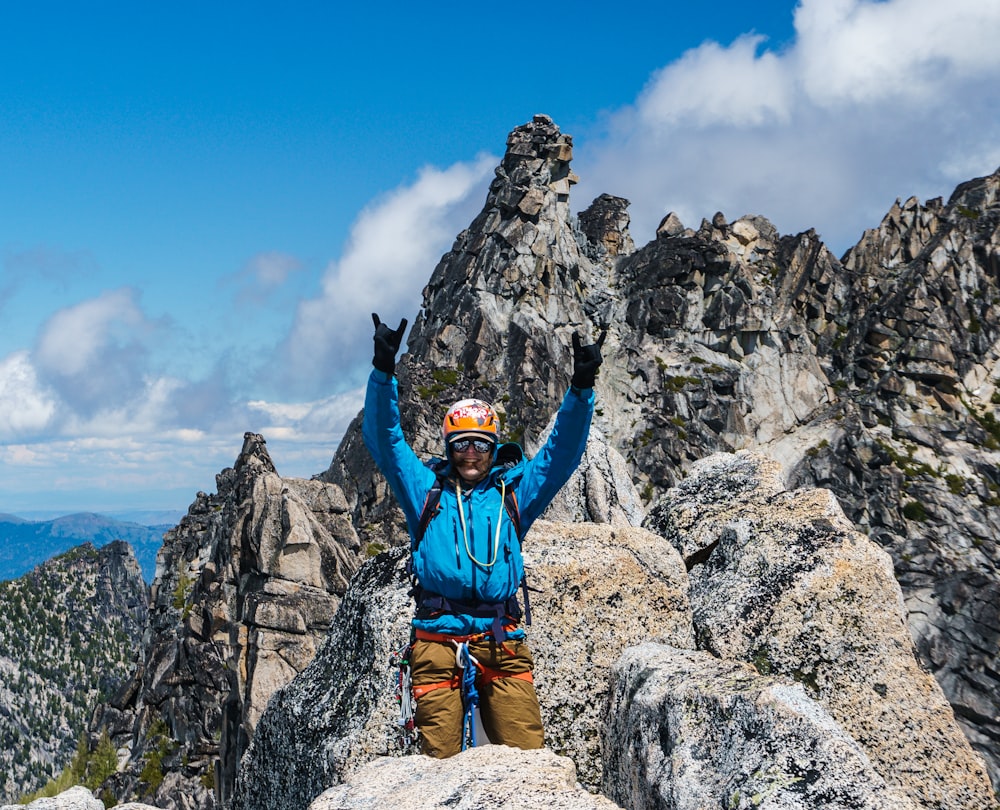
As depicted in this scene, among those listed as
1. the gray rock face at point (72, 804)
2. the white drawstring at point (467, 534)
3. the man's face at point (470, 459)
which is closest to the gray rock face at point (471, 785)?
the white drawstring at point (467, 534)

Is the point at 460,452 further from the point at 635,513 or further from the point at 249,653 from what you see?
the point at 249,653

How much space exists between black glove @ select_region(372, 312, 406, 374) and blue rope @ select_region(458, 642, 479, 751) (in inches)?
129

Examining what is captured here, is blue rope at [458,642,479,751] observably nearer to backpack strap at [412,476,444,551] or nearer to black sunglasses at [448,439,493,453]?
backpack strap at [412,476,444,551]

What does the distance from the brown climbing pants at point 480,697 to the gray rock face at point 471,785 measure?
1362 mm

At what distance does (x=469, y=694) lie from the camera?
9922mm

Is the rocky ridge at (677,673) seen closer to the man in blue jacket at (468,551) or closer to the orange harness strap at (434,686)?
the orange harness strap at (434,686)

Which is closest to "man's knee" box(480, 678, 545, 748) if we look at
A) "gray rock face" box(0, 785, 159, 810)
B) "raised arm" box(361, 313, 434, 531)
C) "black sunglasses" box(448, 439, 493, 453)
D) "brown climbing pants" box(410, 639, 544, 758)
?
"brown climbing pants" box(410, 639, 544, 758)

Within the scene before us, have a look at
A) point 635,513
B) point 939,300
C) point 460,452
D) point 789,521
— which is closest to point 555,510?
point 635,513

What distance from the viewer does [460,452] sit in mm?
10289

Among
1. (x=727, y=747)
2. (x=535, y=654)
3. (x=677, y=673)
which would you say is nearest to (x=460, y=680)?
(x=535, y=654)

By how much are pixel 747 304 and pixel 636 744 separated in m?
141

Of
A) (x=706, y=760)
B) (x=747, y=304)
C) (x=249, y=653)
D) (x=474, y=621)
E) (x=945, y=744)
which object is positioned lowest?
(x=249, y=653)

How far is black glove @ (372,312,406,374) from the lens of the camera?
954 centimetres

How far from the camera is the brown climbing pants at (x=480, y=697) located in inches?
384
